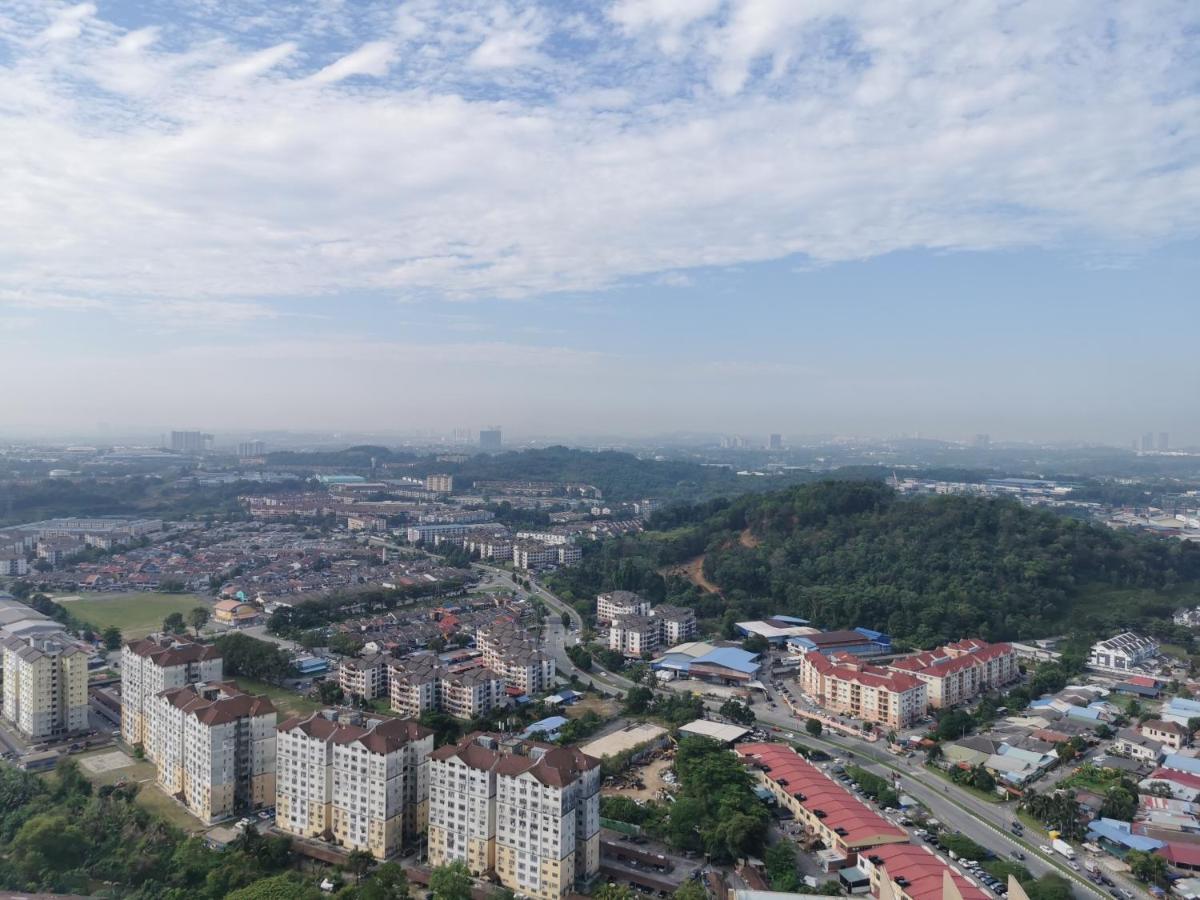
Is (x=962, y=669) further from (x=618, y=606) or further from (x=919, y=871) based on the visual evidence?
(x=618, y=606)

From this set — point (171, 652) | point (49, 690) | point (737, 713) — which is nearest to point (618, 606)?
point (737, 713)

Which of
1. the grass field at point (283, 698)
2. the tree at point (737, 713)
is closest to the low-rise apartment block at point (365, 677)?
the grass field at point (283, 698)

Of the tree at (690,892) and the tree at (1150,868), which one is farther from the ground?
the tree at (690,892)

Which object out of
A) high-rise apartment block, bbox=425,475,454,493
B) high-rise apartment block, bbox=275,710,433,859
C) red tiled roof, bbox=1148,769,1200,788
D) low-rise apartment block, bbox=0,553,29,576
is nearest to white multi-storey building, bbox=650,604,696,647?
red tiled roof, bbox=1148,769,1200,788

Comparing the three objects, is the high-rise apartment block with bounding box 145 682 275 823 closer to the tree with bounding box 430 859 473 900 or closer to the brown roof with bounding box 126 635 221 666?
the brown roof with bounding box 126 635 221 666

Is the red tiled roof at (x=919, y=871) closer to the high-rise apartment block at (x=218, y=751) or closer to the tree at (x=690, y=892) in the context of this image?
the tree at (x=690, y=892)
